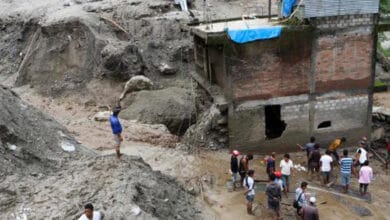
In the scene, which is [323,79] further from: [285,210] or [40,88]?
[40,88]

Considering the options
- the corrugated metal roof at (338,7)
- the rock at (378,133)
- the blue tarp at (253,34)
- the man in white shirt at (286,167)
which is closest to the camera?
the man in white shirt at (286,167)

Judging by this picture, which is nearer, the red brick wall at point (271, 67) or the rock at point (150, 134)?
the red brick wall at point (271, 67)

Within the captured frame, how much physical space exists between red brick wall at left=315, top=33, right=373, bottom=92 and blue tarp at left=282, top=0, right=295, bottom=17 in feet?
4.73

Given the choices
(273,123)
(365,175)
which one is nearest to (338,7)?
(273,123)

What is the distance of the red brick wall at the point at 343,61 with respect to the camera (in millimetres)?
15891

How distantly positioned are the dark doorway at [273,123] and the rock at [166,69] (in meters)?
8.01

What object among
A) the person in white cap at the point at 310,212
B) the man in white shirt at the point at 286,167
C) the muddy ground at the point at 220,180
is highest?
the person in white cap at the point at 310,212

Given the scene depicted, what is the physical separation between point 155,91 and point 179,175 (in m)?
6.83

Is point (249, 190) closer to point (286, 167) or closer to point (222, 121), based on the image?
point (286, 167)

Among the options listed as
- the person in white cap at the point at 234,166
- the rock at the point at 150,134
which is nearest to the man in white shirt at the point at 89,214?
the person in white cap at the point at 234,166

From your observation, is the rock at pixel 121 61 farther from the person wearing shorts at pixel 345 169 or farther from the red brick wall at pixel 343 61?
the person wearing shorts at pixel 345 169

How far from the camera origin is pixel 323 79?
1623 centimetres

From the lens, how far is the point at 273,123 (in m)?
17.3

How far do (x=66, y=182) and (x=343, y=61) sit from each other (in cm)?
1025
